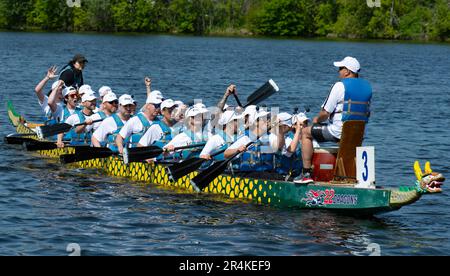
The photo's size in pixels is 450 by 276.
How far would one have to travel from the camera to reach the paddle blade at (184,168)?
58.3 ft

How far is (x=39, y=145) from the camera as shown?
22188 mm

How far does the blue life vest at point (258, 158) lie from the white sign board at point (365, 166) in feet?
7.14

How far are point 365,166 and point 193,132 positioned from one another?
4.74 metres

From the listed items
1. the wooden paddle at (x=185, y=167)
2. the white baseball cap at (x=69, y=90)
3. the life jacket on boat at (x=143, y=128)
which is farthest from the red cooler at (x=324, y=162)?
the white baseball cap at (x=69, y=90)

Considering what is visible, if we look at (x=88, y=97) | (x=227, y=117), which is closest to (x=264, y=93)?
(x=227, y=117)

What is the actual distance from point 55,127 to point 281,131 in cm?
693

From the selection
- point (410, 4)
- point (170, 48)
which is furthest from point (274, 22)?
point (170, 48)

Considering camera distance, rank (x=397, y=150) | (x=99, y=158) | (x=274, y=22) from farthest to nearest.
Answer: (x=274, y=22) < (x=397, y=150) < (x=99, y=158)

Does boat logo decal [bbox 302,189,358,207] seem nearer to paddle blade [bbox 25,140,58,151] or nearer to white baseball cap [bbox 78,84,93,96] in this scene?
white baseball cap [bbox 78,84,93,96]

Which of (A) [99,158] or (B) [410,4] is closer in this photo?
(A) [99,158]

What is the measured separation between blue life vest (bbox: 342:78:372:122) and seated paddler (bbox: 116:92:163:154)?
4.87m

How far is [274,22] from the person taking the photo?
123 metres

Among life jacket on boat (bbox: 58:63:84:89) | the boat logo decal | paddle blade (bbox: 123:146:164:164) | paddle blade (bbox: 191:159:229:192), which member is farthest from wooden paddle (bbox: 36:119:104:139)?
the boat logo decal
